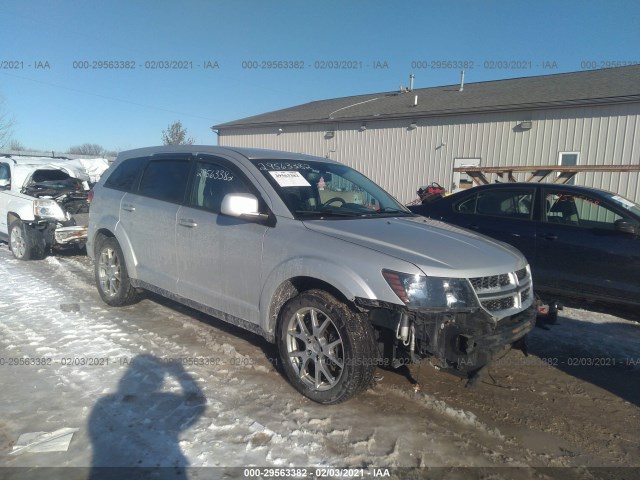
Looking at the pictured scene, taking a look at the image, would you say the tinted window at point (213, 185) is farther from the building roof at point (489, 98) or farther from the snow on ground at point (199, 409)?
the building roof at point (489, 98)

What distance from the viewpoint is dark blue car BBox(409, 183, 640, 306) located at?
506 centimetres

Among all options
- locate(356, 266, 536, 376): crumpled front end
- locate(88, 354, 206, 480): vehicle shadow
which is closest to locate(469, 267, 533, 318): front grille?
locate(356, 266, 536, 376): crumpled front end

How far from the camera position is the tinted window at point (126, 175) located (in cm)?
554

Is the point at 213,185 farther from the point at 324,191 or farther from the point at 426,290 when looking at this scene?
the point at 426,290

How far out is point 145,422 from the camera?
326cm

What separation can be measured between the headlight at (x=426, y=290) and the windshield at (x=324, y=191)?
3.44 feet

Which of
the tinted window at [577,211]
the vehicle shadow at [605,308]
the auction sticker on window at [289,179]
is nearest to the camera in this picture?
the auction sticker on window at [289,179]

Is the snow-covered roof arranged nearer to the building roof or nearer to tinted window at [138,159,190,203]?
tinted window at [138,159,190,203]

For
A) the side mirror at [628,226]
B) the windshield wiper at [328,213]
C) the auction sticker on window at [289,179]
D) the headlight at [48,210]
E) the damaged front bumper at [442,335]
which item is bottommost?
the damaged front bumper at [442,335]

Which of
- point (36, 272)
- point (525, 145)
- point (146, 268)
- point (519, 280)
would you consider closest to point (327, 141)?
point (525, 145)

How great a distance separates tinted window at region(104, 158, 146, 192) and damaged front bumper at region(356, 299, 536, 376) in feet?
11.4

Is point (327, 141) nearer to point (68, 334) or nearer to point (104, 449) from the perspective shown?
point (68, 334)

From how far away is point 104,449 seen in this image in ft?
9.70

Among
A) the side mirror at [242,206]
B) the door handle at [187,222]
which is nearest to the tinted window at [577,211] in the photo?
the side mirror at [242,206]
